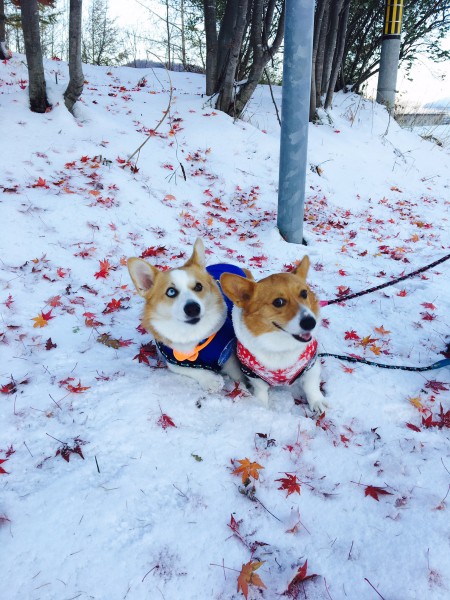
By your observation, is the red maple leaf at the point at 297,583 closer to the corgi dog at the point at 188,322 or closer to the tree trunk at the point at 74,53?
the corgi dog at the point at 188,322

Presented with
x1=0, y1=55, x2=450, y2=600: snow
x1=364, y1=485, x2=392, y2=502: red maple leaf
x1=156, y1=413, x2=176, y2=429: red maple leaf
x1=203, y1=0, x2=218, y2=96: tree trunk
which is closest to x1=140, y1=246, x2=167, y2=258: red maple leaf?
x1=0, y1=55, x2=450, y2=600: snow

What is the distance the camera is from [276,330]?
7.04ft

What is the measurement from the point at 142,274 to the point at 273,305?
36.5 inches

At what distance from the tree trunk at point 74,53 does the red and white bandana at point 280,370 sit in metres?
5.47

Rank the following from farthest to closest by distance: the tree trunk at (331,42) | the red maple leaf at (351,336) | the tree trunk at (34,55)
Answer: the tree trunk at (331,42)
the tree trunk at (34,55)
the red maple leaf at (351,336)

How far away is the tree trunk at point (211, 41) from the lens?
7686 mm

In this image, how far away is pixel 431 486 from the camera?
186 cm

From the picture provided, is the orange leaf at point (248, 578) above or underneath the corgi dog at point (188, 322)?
underneath

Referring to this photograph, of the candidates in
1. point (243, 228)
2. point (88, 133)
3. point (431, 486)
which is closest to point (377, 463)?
point (431, 486)

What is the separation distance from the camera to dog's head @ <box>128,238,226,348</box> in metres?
2.35

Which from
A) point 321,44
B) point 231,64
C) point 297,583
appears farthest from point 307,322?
point 321,44

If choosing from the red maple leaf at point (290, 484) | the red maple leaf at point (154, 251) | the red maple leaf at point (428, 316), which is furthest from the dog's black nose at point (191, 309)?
the red maple leaf at point (428, 316)

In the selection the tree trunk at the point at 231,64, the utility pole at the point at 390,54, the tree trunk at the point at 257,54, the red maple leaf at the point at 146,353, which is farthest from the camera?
the utility pole at the point at 390,54

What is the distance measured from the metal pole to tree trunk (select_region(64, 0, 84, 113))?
3131 mm
